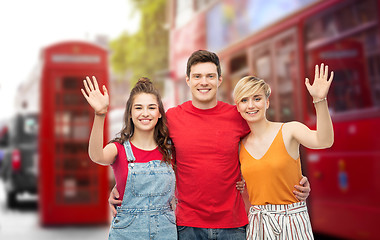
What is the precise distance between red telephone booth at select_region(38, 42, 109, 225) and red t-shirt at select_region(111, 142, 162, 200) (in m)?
5.36

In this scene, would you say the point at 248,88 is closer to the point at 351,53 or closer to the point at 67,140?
the point at 351,53

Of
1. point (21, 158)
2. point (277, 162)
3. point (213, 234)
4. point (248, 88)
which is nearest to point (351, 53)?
point (248, 88)

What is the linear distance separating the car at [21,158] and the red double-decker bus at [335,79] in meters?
5.30

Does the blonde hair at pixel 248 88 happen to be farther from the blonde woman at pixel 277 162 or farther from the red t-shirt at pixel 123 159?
the red t-shirt at pixel 123 159

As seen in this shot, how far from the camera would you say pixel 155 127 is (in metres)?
2.71

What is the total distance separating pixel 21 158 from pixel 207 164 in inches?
347

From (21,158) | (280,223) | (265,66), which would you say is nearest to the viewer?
(280,223)

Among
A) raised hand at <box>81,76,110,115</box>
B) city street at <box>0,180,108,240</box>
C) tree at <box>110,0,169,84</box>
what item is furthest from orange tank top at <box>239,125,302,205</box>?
tree at <box>110,0,169,84</box>

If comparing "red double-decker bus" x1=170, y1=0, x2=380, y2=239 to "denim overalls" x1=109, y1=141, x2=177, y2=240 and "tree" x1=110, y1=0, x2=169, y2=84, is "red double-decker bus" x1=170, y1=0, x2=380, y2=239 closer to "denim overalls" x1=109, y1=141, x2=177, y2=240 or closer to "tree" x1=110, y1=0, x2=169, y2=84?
"denim overalls" x1=109, y1=141, x2=177, y2=240

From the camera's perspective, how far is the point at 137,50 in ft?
74.5

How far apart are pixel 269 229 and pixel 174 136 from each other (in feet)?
2.11

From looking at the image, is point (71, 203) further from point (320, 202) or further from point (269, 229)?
point (269, 229)

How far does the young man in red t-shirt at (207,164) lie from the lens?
2.57m

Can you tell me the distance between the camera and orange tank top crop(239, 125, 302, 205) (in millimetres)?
2467
